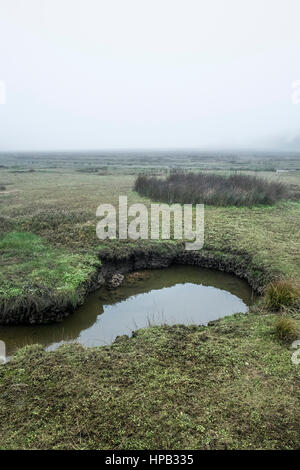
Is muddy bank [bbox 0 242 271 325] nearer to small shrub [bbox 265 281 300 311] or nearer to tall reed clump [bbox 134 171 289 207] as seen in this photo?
small shrub [bbox 265 281 300 311]

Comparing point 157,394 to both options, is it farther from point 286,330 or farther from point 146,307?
point 146,307

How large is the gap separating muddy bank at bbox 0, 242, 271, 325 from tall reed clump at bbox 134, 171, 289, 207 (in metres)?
6.47

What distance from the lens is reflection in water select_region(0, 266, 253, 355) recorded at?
5695mm

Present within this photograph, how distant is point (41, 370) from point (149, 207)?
1088 centimetres

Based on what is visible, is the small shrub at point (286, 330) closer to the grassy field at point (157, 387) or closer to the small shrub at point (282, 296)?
the grassy field at point (157, 387)

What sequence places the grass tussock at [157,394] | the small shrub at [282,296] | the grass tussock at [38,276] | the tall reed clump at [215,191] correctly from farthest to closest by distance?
the tall reed clump at [215,191], the grass tussock at [38,276], the small shrub at [282,296], the grass tussock at [157,394]

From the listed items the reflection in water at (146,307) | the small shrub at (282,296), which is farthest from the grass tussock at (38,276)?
the small shrub at (282,296)

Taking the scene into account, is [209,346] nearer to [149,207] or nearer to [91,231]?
[91,231]

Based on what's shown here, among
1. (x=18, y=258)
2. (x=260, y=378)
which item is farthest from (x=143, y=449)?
(x=18, y=258)

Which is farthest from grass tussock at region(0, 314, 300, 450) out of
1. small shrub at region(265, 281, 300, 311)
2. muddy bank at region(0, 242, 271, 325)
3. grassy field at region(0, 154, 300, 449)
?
muddy bank at region(0, 242, 271, 325)

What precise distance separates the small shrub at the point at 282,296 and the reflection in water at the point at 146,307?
1.06 metres

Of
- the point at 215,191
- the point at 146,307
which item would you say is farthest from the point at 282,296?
the point at 215,191

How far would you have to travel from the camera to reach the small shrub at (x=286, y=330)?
4.63 metres

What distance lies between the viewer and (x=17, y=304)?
235 inches
